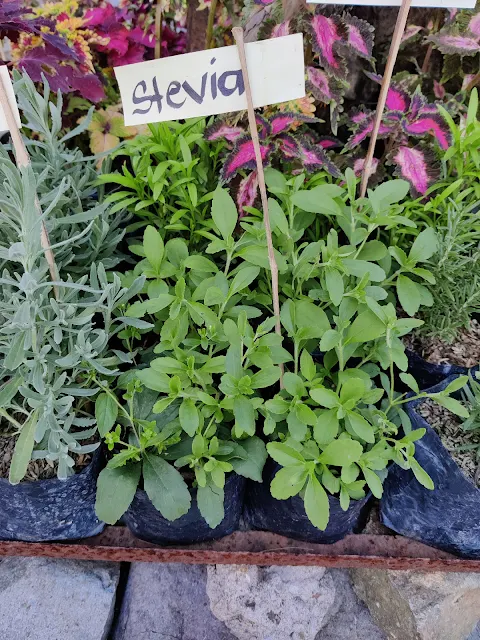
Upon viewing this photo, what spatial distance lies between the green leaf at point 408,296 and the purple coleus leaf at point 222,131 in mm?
392

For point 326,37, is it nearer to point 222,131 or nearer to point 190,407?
point 222,131

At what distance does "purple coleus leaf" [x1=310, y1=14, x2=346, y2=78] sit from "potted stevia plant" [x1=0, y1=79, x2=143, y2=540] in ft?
1.52

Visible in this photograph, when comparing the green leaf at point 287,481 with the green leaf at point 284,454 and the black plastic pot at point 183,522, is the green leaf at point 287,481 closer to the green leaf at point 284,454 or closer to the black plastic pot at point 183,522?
the green leaf at point 284,454

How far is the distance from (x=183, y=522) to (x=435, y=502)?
435 mm

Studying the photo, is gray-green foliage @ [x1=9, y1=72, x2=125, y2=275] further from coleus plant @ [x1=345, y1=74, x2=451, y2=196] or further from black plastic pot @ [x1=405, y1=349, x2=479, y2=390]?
black plastic pot @ [x1=405, y1=349, x2=479, y2=390]

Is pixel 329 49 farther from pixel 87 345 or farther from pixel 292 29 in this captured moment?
pixel 87 345

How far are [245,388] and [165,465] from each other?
0.19 meters

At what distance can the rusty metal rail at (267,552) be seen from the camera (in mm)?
912

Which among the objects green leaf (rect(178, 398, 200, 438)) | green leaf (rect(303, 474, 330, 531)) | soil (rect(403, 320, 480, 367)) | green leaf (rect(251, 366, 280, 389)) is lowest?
soil (rect(403, 320, 480, 367))

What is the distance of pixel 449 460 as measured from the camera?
858 mm

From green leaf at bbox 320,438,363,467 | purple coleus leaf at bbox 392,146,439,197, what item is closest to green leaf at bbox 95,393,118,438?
green leaf at bbox 320,438,363,467

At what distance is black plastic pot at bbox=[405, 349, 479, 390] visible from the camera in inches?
37.1

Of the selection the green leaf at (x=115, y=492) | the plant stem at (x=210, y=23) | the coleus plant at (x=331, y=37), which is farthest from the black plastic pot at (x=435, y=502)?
the plant stem at (x=210, y=23)

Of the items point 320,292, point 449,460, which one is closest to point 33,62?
point 320,292
